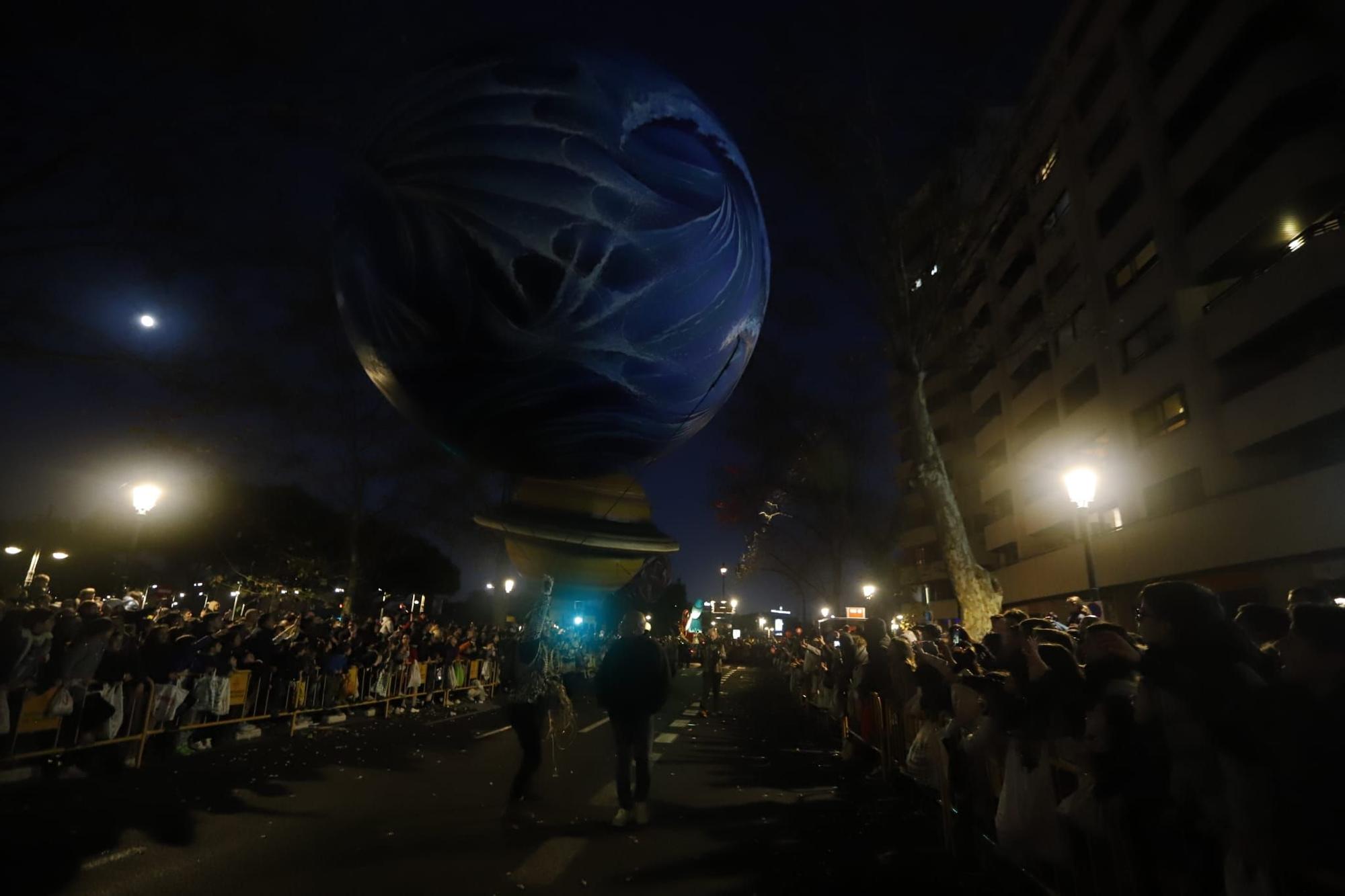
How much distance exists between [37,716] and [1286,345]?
83.2 ft

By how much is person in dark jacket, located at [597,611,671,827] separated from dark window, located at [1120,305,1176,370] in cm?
2234

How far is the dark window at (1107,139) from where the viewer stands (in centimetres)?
2439

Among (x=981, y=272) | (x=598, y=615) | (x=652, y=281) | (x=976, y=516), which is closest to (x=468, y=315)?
(x=652, y=281)

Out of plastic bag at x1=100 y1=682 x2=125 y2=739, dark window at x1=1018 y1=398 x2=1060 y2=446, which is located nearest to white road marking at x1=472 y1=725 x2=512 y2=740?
plastic bag at x1=100 y1=682 x2=125 y2=739

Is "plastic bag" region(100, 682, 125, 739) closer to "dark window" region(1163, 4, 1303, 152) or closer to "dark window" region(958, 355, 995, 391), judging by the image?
"dark window" region(1163, 4, 1303, 152)

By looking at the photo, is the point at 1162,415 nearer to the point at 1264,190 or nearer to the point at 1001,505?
the point at 1264,190

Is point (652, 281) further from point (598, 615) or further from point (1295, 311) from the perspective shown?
point (1295, 311)

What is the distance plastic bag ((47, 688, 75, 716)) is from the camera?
7059 millimetres

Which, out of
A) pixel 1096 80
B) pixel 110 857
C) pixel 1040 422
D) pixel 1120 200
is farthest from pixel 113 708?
pixel 1040 422

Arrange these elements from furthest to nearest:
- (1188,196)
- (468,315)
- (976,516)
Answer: (976,516) → (1188,196) → (468,315)

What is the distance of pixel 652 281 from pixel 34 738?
9.17 metres

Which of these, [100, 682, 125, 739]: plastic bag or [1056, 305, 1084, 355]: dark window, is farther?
[1056, 305, 1084, 355]: dark window

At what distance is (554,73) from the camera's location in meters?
1.76

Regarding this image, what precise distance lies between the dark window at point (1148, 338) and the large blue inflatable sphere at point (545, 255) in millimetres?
24471
